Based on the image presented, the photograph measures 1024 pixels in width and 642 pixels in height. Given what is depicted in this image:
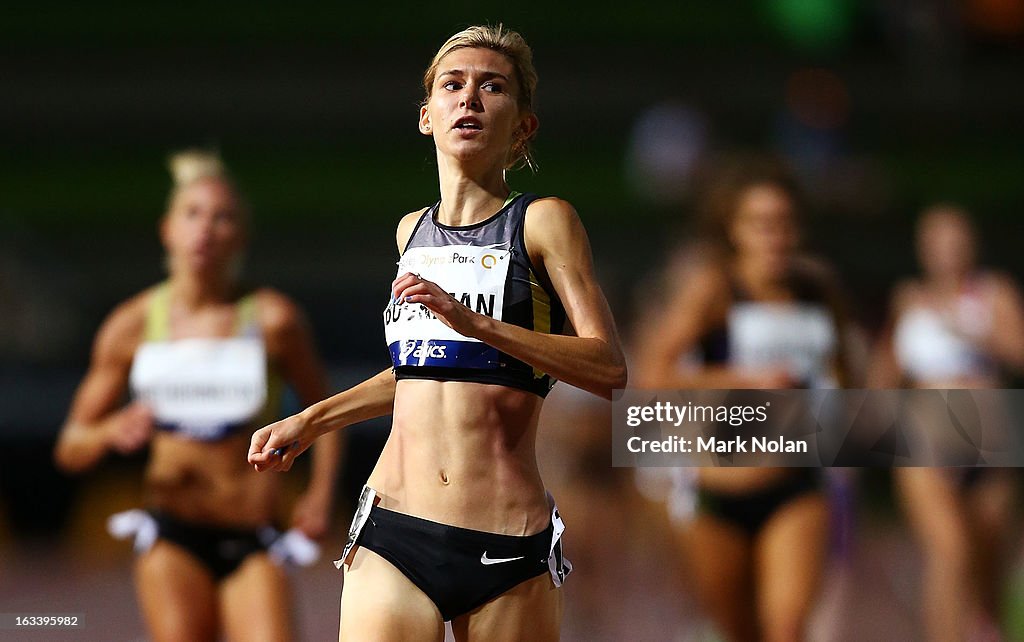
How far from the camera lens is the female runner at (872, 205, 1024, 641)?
24.9ft

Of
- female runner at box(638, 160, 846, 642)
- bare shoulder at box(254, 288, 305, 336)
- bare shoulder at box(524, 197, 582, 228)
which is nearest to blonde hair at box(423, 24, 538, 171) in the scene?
bare shoulder at box(524, 197, 582, 228)

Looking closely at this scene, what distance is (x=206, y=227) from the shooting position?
5.45 metres

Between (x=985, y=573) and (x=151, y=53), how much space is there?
15.5 meters

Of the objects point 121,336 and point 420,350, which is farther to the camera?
point 121,336

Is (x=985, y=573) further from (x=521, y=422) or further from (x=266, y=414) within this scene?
(x=521, y=422)

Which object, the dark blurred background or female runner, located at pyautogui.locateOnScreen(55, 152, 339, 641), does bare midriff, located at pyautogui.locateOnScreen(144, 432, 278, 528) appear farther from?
the dark blurred background

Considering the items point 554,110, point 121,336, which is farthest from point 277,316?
point 554,110

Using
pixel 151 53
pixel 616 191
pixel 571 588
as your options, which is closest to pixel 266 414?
pixel 571 588

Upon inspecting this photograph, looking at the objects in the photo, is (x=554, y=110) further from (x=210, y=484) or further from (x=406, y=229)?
(x=406, y=229)

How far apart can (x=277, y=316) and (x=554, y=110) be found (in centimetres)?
1449

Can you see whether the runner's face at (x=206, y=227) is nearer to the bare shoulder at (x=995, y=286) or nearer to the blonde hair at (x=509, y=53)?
the blonde hair at (x=509, y=53)

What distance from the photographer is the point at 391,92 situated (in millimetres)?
19594

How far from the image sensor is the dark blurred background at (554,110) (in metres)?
18.5

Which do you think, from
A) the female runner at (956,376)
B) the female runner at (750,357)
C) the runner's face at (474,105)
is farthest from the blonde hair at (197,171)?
the female runner at (956,376)
